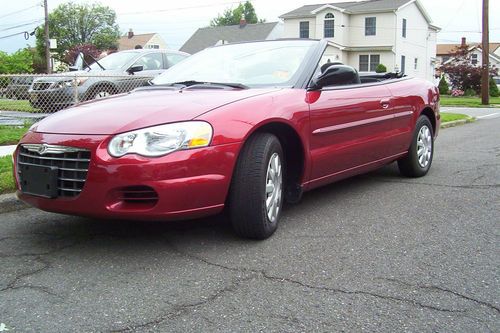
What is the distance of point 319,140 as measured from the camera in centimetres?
438

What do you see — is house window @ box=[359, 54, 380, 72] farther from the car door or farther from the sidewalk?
the car door

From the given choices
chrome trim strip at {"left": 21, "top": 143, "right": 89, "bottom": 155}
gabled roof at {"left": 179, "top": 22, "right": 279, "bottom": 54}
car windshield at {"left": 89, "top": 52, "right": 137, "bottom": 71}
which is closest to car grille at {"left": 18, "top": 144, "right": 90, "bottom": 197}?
chrome trim strip at {"left": 21, "top": 143, "right": 89, "bottom": 155}

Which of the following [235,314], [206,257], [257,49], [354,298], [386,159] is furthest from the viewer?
[386,159]

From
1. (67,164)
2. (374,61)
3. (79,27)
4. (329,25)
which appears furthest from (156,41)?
(67,164)

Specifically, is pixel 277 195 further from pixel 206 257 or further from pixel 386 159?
pixel 386 159

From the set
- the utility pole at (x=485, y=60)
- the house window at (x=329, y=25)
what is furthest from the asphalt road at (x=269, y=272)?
the house window at (x=329, y=25)

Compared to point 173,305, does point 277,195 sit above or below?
above

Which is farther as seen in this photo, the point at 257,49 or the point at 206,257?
the point at 257,49

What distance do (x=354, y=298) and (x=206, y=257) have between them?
1.07 metres

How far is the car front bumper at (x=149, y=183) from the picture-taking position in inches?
131

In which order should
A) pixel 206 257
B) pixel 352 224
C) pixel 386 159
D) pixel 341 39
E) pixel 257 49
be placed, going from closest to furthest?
1. pixel 206 257
2. pixel 352 224
3. pixel 257 49
4. pixel 386 159
5. pixel 341 39

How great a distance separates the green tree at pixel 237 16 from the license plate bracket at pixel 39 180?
7875 cm

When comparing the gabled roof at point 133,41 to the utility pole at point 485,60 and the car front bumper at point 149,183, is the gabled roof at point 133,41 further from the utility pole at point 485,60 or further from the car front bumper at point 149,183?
the car front bumper at point 149,183

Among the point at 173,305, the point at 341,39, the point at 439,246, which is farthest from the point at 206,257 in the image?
the point at 341,39
